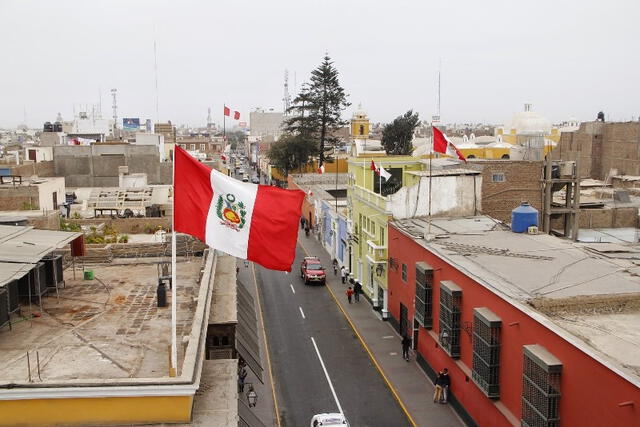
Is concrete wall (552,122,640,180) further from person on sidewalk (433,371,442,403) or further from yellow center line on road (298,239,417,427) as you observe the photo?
person on sidewalk (433,371,442,403)

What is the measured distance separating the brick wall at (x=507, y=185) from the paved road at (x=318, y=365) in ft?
30.9

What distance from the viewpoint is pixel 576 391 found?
1409 cm

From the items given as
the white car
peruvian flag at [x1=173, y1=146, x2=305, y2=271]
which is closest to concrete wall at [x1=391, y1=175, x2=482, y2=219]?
the white car

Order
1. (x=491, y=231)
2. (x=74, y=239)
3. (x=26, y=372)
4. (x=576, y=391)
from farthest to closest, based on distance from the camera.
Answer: (x=491, y=231) < (x=74, y=239) < (x=576, y=391) < (x=26, y=372)

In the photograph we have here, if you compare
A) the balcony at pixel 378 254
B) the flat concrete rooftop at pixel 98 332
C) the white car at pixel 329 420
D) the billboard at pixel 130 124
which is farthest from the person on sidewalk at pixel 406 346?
the billboard at pixel 130 124

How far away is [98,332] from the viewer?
14164 millimetres

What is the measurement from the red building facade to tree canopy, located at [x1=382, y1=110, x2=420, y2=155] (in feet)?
185

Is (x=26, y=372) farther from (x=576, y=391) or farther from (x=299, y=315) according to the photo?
(x=299, y=315)

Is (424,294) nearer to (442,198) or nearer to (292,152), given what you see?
(442,198)

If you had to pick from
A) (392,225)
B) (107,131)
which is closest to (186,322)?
(392,225)

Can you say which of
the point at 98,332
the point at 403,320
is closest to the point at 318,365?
the point at 403,320

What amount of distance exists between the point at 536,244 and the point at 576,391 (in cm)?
990

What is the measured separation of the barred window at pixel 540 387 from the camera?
48.3 ft

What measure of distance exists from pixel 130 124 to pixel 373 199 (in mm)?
117760
